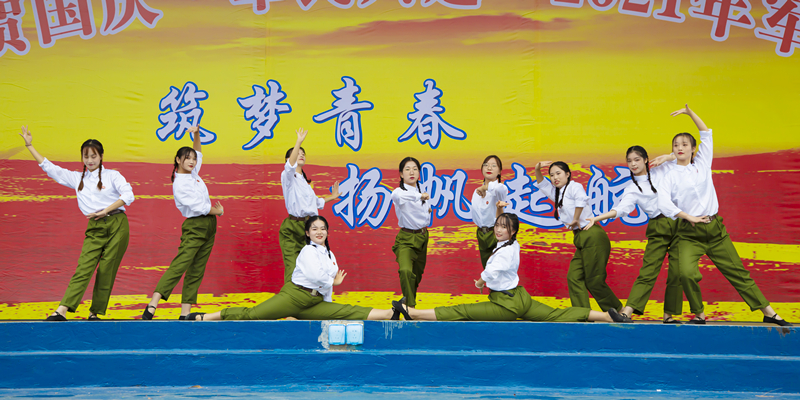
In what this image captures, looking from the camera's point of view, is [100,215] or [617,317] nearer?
[617,317]

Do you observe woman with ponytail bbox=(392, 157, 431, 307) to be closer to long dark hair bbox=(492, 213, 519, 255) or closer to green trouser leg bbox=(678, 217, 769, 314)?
long dark hair bbox=(492, 213, 519, 255)

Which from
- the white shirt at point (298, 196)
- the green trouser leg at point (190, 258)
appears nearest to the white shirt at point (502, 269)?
the white shirt at point (298, 196)

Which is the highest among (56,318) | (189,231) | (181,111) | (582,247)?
(181,111)

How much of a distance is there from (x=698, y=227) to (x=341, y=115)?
9.81ft

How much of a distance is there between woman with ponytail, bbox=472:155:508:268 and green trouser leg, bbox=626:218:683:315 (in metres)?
1.03

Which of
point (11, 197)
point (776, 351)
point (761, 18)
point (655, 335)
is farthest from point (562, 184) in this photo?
point (11, 197)

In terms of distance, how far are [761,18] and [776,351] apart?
310 centimetres

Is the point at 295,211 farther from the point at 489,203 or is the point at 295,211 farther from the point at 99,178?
the point at 489,203

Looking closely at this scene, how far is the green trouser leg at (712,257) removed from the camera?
11.6ft

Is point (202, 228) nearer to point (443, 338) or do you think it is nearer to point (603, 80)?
point (443, 338)

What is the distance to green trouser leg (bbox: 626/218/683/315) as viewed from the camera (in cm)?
371

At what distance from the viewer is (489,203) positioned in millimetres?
4234

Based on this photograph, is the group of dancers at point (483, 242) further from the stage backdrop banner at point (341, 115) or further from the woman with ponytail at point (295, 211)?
the stage backdrop banner at point (341, 115)

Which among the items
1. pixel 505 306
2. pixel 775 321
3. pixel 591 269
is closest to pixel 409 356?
pixel 505 306
